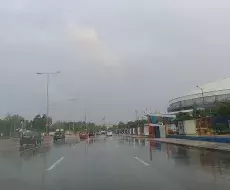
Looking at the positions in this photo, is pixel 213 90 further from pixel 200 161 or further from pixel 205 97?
pixel 200 161

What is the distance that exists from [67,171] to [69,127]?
153 meters

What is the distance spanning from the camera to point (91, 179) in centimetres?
1473

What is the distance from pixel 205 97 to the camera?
375ft

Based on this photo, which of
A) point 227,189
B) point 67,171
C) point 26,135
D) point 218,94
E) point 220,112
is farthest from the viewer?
point 218,94

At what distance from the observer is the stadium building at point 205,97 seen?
110m

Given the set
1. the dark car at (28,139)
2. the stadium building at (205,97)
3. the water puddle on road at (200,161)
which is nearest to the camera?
the water puddle on road at (200,161)

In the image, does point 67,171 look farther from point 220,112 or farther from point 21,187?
point 220,112

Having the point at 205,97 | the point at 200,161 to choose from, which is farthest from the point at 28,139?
the point at 205,97

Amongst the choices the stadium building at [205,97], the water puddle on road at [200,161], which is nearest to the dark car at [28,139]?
the water puddle on road at [200,161]

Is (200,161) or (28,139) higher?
(28,139)

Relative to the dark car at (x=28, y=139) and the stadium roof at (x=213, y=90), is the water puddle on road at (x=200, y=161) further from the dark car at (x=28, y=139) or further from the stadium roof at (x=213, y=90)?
the stadium roof at (x=213, y=90)

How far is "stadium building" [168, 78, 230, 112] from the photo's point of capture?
110m

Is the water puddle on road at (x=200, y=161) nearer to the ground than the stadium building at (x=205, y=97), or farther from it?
nearer to the ground

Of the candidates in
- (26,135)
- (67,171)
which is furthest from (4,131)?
(67,171)
